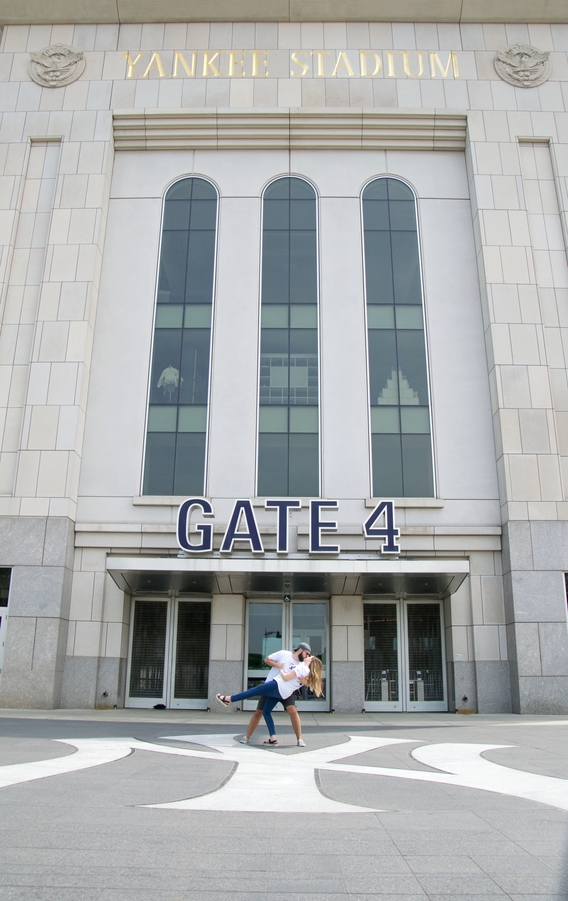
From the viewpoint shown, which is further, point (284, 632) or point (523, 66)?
point (523, 66)

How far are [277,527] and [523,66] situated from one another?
18152 millimetres

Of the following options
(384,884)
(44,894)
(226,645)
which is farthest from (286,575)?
(44,894)

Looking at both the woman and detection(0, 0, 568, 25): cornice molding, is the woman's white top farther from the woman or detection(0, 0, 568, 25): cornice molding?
detection(0, 0, 568, 25): cornice molding

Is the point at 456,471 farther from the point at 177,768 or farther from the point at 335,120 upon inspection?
the point at 177,768

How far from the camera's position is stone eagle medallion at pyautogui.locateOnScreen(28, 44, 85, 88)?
940 inches

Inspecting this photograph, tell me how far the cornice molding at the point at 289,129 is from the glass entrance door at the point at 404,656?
15524mm

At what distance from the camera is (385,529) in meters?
19.0

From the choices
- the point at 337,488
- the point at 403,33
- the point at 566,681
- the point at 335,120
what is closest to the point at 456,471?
the point at 337,488

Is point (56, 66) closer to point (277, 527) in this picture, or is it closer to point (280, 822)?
point (277, 527)

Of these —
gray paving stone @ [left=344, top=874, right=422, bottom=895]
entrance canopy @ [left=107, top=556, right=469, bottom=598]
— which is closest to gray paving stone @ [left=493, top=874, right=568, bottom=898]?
gray paving stone @ [left=344, top=874, right=422, bottom=895]

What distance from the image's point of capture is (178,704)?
63.4 ft

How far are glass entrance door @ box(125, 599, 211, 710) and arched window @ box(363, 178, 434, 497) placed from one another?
658 centimetres

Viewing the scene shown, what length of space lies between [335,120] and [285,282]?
19.9 ft

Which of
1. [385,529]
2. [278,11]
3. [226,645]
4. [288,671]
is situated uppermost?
[278,11]
